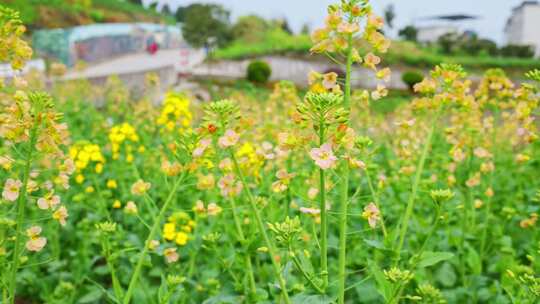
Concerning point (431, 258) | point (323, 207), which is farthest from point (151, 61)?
point (323, 207)

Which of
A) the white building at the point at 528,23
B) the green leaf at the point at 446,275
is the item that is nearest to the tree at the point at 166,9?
the white building at the point at 528,23

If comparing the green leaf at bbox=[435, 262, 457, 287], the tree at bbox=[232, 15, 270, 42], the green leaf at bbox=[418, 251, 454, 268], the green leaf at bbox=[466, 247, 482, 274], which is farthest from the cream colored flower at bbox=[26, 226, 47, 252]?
the tree at bbox=[232, 15, 270, 42]

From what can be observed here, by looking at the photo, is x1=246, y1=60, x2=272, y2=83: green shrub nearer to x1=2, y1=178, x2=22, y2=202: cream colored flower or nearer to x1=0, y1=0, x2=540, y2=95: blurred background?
x1=0, y1=0, x2=540, y2=95: blurred background

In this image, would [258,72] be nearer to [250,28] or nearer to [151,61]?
[151,61]

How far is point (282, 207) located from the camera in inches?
120

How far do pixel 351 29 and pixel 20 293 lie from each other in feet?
8.70

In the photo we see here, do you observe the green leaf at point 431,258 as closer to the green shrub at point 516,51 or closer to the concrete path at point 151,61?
the concrete path at point 151,61

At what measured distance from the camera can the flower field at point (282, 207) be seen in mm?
1703

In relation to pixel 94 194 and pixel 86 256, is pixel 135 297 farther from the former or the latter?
pixel 94 194

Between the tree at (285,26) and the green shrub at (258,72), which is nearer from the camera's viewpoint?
the green shrub at (258,72)

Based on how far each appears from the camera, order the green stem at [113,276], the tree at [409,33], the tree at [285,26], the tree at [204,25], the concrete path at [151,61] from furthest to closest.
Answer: the tree at [409,33], the tree at [285,26], the tree at [204,25], the concrete path at [151,61], the green stem at [113,276]

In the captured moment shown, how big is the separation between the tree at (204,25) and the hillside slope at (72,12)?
252 inches

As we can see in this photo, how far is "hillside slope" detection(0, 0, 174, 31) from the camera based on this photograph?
26.9 metres

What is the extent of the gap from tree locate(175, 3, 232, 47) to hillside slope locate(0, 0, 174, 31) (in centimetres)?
640
